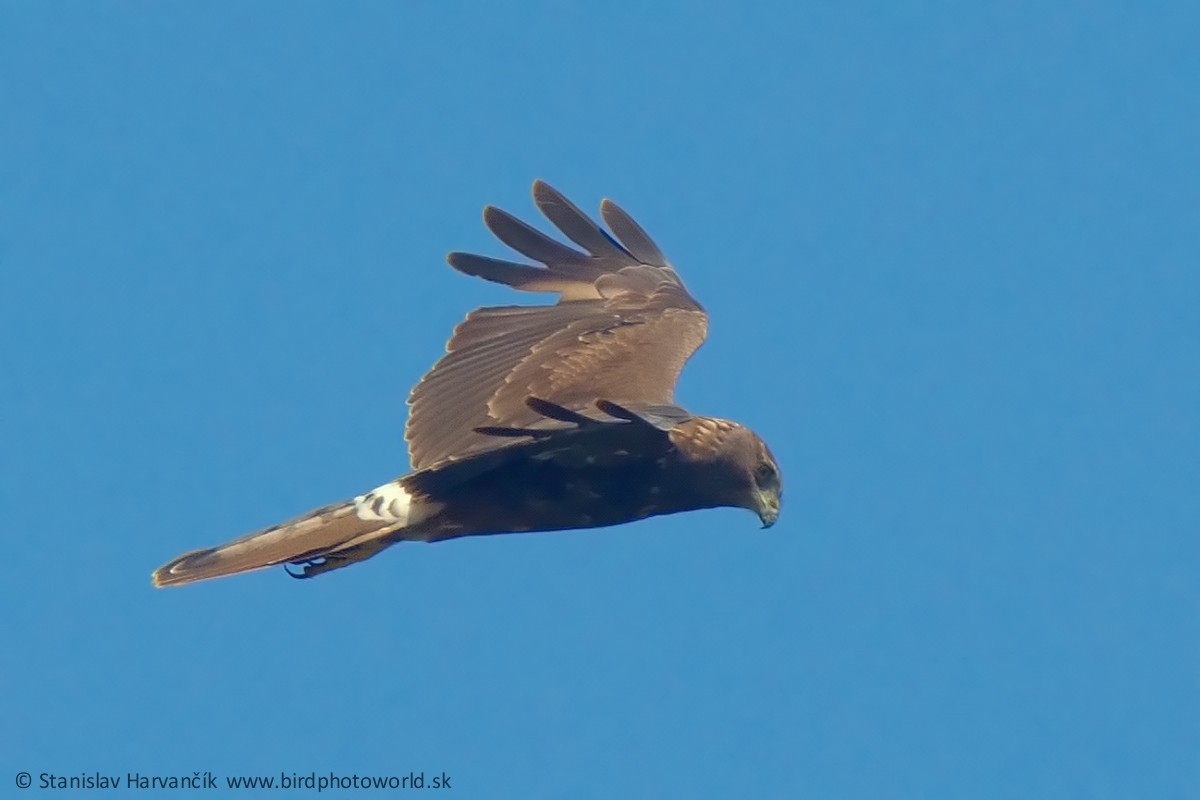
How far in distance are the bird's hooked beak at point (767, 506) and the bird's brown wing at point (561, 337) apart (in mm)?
1049

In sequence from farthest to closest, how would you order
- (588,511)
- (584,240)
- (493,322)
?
(584,240)
(493,322)
(588,511)

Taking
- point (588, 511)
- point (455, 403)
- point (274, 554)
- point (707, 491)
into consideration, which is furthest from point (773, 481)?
point (274, 554)

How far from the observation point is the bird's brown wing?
1037 cm

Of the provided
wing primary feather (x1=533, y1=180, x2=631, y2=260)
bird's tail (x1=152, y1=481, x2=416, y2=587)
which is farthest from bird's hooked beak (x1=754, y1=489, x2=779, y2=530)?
wing primary feather (x1=533, y1=180, x2=631, y2=260)

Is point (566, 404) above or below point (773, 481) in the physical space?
above

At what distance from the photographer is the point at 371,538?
9.52 metres

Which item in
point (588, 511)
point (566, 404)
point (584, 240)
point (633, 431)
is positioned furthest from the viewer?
point (584, 240)

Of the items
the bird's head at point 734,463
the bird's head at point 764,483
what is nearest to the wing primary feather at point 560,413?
the bird's head at point 734,463

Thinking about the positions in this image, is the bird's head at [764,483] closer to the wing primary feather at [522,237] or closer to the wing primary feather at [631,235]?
the wing primary feather at [522,237]

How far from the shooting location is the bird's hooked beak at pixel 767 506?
Result: 956 centimetres

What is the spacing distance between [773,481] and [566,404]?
54.1 inches

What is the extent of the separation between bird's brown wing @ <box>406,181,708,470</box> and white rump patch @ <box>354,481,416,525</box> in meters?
0.36

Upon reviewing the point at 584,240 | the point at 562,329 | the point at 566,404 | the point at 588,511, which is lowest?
the point at 588,511

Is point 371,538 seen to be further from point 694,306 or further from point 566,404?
point 694,306
